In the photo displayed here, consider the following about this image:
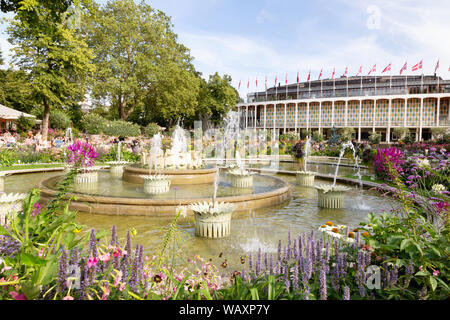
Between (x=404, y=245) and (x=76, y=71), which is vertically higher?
(x=76, y=71)

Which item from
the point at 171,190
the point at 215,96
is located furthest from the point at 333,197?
the point at 215,96

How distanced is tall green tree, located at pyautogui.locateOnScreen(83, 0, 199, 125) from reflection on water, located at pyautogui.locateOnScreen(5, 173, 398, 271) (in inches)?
944

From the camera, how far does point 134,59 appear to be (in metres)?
31.8

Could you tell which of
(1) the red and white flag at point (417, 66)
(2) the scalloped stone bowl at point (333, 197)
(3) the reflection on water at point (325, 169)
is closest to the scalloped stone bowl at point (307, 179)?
(3) the reflection on water at point (325, 169)

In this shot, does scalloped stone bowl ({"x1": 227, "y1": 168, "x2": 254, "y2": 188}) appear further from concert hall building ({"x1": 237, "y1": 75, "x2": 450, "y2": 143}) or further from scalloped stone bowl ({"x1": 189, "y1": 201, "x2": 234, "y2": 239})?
concert hall building ({"x1": 237, "y1": 75, "x2": 450, "y2": 143})

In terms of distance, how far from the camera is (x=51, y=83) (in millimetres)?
26688

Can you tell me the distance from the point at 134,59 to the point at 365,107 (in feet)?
145

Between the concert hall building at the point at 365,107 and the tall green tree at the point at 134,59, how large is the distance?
33099mm

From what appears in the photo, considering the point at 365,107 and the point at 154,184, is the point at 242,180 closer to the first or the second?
the point at 154,184

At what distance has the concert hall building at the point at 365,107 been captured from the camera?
Result: 53.5 meters

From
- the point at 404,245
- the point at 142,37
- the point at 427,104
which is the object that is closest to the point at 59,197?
the point at 404,245

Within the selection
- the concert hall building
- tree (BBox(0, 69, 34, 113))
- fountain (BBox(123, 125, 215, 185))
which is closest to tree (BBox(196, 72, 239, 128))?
the concert hall building

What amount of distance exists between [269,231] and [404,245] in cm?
419
